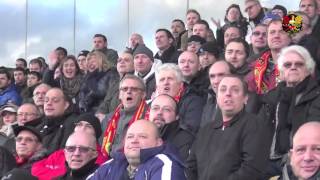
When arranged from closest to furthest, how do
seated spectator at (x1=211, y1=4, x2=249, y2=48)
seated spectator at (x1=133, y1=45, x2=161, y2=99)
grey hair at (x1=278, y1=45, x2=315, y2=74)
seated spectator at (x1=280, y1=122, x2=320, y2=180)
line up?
seated spectator at (x1=280, y1=122, x2=320, y2=180), grey hair at (x1=278, y1=45, x2=315, y2=74), seated spectator at (x1=133, y1=45, x2=161, y2=99), seated spectator at (x1=211, y1=4, x2=249, y2=48)

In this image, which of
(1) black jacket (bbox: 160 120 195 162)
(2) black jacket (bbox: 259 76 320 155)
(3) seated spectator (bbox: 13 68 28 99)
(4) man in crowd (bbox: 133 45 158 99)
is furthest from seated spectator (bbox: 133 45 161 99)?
(3) seated spectator (bbox: 13 68 28 99)

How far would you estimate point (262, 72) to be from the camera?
20.2ft

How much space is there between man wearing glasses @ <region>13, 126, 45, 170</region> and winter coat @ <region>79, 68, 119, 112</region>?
215cm

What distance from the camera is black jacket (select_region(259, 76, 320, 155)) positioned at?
16.5 ft

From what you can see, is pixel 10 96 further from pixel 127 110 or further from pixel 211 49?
pixel 127 110

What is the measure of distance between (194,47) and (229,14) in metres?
1.34

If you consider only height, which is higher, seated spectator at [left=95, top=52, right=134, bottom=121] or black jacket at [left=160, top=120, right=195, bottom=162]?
seated spectator at [left=95, top=52, right=134, bottom=121]

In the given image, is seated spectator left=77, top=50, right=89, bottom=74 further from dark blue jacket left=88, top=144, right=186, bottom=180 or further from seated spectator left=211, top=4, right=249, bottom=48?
dark blue jacket left=88, top=144, right=186, bottom=180

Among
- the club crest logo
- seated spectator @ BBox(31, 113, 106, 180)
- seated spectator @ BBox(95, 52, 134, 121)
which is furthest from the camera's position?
seated spectator @ BBox(95, 52, 134, 121)

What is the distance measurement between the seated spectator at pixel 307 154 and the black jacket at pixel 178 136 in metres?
1.58

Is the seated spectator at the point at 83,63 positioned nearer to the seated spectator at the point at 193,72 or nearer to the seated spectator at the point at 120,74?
the seated spectator at the point at 120,74

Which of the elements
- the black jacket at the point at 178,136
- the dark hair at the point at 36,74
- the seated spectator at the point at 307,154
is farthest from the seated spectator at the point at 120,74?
the seated spectator at the point at 307,154

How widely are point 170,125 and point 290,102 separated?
1000mm

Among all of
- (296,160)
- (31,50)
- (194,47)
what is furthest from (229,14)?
(31,50)
